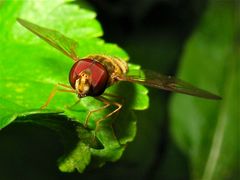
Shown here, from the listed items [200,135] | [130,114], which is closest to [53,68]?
[130,114]

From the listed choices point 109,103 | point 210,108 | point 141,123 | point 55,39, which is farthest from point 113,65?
point 141,123

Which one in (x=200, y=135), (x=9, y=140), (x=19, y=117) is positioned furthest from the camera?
(x=200, y=135)

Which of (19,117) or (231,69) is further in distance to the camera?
(231,69)

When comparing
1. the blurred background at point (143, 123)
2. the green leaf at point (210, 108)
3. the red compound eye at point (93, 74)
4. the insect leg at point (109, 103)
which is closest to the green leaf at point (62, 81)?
the insect leg at point (109, 103)

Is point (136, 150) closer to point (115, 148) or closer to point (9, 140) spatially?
point (9, 140)

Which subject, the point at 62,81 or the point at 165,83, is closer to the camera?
the point at 62,81

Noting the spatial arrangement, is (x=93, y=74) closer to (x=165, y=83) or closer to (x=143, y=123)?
(x=165, y=83)
